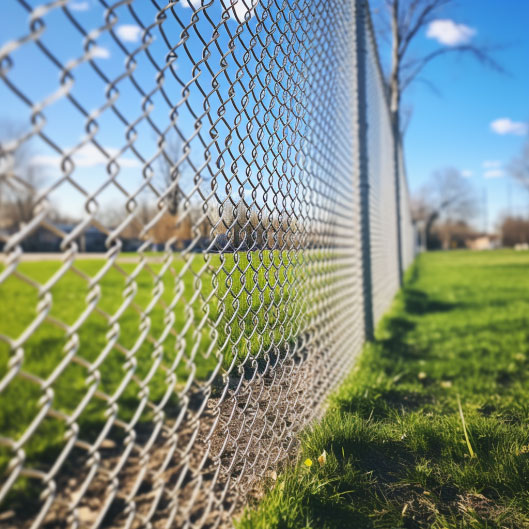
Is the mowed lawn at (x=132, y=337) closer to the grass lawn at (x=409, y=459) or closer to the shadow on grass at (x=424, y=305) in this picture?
the grass lawn at (x=409, y=459)

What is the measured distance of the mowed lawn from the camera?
3.50ft

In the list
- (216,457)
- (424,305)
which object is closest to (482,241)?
(424,305)

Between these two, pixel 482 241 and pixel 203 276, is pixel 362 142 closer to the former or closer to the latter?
pixel 203 276

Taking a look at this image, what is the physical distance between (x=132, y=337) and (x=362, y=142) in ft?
9.31

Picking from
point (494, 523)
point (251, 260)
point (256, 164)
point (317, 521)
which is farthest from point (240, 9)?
point (494, 523)

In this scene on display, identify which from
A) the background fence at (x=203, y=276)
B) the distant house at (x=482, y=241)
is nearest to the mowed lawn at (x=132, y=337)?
the background fence at (x=203, y=276)

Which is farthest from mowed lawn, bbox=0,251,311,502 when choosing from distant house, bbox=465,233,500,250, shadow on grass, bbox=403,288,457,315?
distant house, bbox=465,233,500,250

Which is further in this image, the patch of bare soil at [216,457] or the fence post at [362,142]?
the fence post at [362,142]

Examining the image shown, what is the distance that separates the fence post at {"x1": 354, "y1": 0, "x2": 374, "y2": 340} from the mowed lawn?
153 cm

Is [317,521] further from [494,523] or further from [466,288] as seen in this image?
[466,288]

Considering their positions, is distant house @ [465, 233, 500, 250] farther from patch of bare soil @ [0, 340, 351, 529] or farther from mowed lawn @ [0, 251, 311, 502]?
patch of bare soil @ [0, 340, 351, 529]

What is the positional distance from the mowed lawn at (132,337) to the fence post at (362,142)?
5.03ft

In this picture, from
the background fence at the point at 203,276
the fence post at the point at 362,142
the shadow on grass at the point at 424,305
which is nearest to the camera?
the background fence at the point at 203,276

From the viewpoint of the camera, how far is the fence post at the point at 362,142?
3.88m
